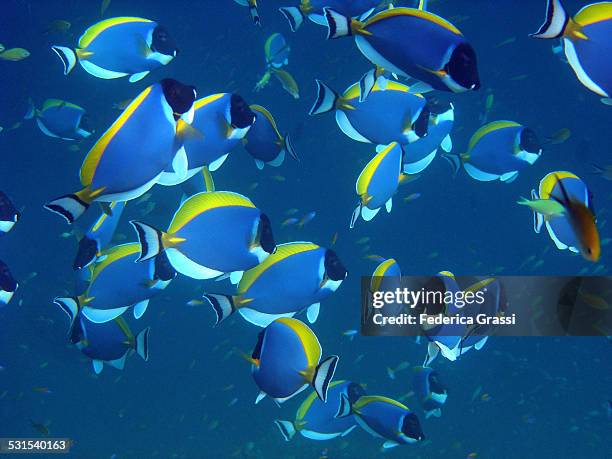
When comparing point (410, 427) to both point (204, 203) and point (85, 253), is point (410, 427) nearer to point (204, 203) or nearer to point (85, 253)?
point (204, 203)

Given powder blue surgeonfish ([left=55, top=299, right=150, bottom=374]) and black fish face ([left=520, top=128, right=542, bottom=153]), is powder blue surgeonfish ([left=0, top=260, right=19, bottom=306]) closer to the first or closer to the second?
powder blue surgeonfish ([left=55, top=299, right=150, bottom=374])

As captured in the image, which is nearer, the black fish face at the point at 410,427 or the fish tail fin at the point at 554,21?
the fish tail fin at the point at 554,21

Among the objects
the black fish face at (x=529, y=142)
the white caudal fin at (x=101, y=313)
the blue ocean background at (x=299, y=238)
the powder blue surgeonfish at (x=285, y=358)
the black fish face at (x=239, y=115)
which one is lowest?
the blue ocean background at (x=299, y=238)

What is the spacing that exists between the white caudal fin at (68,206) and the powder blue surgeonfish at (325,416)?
229cm

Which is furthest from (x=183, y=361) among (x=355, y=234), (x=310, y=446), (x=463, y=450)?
(x=463, y=450)

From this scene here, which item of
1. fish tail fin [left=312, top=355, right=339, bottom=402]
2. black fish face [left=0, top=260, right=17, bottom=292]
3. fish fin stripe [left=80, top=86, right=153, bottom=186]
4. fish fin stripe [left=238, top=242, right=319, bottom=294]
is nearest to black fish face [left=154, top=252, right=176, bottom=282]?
fish fin stripe [left=238, top=242, right=319, bottom=294]

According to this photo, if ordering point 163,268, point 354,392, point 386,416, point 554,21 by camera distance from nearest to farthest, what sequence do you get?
point 554,21
point 163,268
point 386,416
point 354,392

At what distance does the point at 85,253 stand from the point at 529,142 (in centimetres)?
326

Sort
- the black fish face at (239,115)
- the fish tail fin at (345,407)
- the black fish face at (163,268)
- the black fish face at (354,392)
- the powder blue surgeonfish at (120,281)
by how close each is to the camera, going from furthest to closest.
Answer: the black fish face at (354,392) < the fish tail fin at (345,407) < the powder blue surgeonfish at (120,281) < the black fish face at (163,268) < the black fish face at (239,115)

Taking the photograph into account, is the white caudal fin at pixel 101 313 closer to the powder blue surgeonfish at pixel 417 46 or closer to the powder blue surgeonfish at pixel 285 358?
the powder blue surgeonfish at pixel 285 358

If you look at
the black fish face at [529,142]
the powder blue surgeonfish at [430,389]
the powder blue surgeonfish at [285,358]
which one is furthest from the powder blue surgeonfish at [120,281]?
the black fish face at [529,142]

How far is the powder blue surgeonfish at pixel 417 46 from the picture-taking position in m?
2.27

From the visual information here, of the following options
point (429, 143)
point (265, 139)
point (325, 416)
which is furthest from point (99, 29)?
point (325, 416)

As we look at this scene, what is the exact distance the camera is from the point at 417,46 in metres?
2.32
